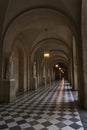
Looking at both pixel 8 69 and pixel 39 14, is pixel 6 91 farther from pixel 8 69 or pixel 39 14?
pixel 39 14

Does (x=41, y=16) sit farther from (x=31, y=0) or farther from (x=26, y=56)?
(x=26, y=56)

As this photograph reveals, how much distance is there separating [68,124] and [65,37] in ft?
30.6

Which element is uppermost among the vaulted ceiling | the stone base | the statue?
the vaulted ceiling

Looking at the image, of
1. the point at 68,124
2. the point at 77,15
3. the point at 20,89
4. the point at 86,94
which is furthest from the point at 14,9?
the point at 20,89

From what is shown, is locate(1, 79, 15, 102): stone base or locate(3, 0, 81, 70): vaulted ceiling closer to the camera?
locate(3, 0, 81, 70): vaulted ceiling

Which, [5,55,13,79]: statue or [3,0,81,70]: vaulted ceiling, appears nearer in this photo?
[3,0,81,70]: vaulted ceiling

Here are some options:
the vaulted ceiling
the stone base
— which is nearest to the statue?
the stone base

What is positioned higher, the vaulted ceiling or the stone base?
the vaulted ceiling

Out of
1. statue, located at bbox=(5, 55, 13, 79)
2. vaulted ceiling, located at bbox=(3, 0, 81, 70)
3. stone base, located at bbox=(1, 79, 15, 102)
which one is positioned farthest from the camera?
statue, located at bbox=(5, 55, 13, 79)

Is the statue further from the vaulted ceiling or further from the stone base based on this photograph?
the vaulted ceiling

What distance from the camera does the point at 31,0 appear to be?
22.4 ft

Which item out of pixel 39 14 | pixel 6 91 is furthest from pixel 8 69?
pixel 39 14

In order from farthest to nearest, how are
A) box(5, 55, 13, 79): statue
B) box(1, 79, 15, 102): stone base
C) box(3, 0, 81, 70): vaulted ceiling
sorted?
box(5, 55, 13, 79): statue, box(1, 79, 15, 102): stone base, box(3, 0, 81, 70): vaulted ceiling

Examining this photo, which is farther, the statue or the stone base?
the statue
